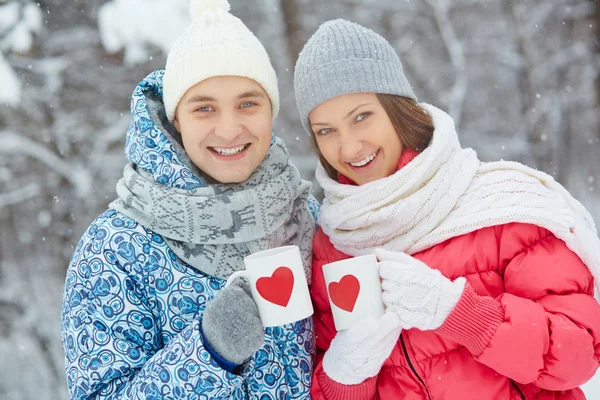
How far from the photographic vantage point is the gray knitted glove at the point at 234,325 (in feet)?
5.09

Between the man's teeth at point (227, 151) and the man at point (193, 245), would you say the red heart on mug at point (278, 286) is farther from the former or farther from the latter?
the man's teeth at point (227, 151)

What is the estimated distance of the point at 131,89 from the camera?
6.37m

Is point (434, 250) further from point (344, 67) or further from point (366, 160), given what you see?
point (344, 67)

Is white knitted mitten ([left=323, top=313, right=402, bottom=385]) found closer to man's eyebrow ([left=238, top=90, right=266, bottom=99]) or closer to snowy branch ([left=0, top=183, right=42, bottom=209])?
man's eyebrow ([left=238, top=90, right=266, bottom=99])

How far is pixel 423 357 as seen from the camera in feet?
5.94

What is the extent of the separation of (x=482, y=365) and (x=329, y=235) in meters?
0.66

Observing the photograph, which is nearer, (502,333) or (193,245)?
(502,333)

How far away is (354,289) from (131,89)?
210 inches

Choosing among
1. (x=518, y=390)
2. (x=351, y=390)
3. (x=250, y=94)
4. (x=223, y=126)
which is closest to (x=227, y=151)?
(x=223, y=126)

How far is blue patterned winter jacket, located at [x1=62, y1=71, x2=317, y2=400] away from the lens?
161 centimetres

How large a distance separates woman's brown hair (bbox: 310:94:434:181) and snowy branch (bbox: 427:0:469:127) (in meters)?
5.29

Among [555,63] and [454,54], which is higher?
[454,54]

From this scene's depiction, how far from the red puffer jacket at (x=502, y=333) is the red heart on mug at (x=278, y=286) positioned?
45 centimetres

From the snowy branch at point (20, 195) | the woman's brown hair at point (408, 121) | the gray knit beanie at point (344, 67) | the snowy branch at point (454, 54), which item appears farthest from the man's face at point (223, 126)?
the snowy branch at point (454, 54)
